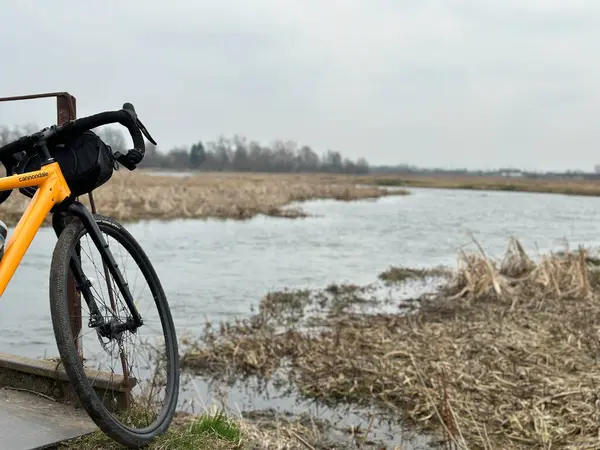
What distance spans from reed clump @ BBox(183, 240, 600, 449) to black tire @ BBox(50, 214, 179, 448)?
6.94ft

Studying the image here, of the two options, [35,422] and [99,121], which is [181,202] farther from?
[99,121]

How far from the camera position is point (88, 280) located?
117 inches

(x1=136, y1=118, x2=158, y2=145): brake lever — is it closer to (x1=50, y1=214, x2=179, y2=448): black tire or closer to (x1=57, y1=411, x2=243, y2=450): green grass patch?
(x1=50, y1=214, x2=179, y2=448): black tire

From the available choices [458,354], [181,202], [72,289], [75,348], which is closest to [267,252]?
[458,354]

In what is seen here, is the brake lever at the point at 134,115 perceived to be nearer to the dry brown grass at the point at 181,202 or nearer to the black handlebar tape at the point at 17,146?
the black handlebar tape at the point at 17,146

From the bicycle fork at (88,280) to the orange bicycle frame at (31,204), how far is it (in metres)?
0.13

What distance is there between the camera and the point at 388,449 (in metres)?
5.14

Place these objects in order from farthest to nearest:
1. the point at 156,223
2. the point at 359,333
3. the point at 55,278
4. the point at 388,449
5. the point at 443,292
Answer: the point at 156,223 → the point at 443,292 → the point at 359,333 → the point at 388,449 → the point at 55,278

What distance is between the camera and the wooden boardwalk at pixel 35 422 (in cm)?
288

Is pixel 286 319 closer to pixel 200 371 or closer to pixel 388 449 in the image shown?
pixel 200 371

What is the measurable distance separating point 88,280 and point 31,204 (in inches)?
18.4

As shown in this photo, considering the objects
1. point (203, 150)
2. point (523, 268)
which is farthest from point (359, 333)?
point (203, 150)

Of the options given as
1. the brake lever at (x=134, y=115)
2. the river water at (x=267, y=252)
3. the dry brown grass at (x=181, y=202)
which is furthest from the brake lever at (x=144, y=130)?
the dry brown grass at (x=181, y=202)

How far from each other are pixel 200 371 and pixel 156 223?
18303 millimetres
